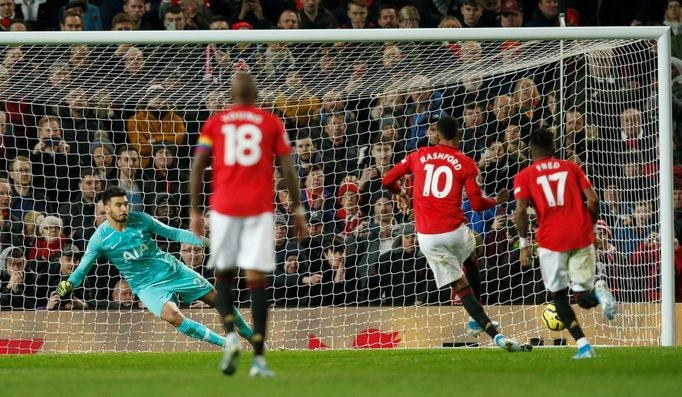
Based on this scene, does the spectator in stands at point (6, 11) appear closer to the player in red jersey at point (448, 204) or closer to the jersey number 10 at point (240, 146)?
the player in red jersey at point (448, 204)

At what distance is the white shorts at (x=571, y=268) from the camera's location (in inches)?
355

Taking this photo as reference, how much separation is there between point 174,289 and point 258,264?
4032 mm

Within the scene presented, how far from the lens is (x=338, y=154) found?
42.4 feet

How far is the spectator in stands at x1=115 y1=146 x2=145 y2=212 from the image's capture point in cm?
1259

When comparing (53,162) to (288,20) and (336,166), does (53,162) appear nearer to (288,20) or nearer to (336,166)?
(336,166)

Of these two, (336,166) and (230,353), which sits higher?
(336,166)

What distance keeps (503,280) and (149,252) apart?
3730 millimetres

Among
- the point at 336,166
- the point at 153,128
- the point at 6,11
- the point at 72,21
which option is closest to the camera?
the point at 336,166

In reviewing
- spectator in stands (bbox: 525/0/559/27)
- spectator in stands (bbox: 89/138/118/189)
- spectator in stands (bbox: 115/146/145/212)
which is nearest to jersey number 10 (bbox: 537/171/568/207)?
spectator in stands (bbox: 115/146/145/212)

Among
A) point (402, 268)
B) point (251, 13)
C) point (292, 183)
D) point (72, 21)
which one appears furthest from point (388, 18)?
point (292, 183)

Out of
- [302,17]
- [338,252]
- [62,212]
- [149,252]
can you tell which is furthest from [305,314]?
[302,17]

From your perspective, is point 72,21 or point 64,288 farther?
point 72,21

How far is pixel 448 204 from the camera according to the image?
996 cm

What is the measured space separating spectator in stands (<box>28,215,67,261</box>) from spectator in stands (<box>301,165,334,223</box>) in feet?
8.27
